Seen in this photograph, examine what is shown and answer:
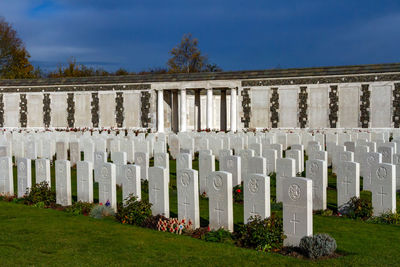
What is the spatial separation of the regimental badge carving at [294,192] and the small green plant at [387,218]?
279cm

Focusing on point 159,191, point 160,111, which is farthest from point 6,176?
point 160,111

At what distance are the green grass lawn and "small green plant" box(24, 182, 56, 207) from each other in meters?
1.46

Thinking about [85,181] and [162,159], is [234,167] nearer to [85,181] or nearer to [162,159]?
[162,159]

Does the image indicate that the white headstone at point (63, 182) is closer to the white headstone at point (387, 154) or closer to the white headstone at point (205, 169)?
the white headstone at point (205, 169)

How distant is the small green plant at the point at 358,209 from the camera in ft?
30.5

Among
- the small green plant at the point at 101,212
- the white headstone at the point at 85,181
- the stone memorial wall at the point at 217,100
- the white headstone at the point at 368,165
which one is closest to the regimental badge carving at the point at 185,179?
the small green plant at the point at 101,212

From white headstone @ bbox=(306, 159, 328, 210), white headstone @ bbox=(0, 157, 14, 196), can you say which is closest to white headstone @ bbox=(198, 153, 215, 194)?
white headstone @ bbox=(306, 159, 328, 210)

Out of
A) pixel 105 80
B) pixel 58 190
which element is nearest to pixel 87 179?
pixel 58 190

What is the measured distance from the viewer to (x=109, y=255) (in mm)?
6816

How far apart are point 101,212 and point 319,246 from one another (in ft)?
16.1

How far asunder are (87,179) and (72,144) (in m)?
7.12

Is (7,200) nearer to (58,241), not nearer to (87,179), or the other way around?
(87,179)

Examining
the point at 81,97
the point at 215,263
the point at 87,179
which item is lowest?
the point at 215,263

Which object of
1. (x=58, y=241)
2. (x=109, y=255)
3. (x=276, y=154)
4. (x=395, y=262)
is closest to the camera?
(x=395, y=262)
